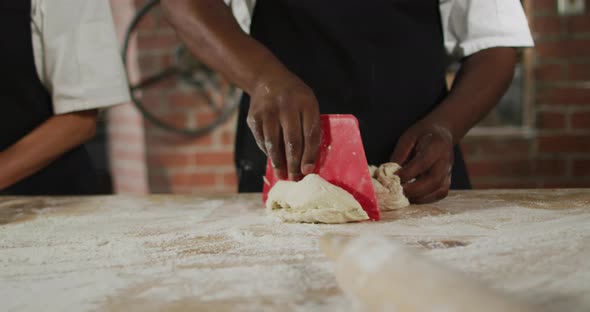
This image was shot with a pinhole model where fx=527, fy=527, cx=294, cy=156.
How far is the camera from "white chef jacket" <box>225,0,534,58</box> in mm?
1124

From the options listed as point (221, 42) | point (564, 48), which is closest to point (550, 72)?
point (564, 48)

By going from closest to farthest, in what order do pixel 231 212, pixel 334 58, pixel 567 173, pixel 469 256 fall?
1. pixel 469 256
2. pixel 231 212
3. pixel 334 58
4. pixel 567 173

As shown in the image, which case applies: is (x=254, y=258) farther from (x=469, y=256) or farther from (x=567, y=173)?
(x=567, y=173)

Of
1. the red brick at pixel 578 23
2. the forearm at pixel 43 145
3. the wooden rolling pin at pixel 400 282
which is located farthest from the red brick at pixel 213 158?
the wooden rolling pin at pixel 400 282

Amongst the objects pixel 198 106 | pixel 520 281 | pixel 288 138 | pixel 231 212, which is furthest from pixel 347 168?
pixel 198 106

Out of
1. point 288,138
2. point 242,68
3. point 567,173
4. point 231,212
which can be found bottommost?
point 567,173

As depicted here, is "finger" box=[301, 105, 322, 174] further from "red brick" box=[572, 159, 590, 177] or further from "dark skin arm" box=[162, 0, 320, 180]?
"red brick" box=[572, 159, 590, 177]

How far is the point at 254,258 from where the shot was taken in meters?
0.66

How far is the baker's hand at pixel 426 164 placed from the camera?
93 centimetres

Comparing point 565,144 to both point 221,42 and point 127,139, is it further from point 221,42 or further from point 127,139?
point 127,139

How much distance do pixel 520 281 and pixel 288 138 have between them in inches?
15.1

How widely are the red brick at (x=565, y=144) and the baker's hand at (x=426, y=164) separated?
1.21 m

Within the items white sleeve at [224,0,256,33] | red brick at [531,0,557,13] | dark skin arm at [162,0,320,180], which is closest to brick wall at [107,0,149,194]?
white sleeve at [224,0,256,33]

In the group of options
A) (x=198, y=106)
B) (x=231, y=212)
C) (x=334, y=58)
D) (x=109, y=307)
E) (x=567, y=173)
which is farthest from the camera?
(x=198, y=106)
